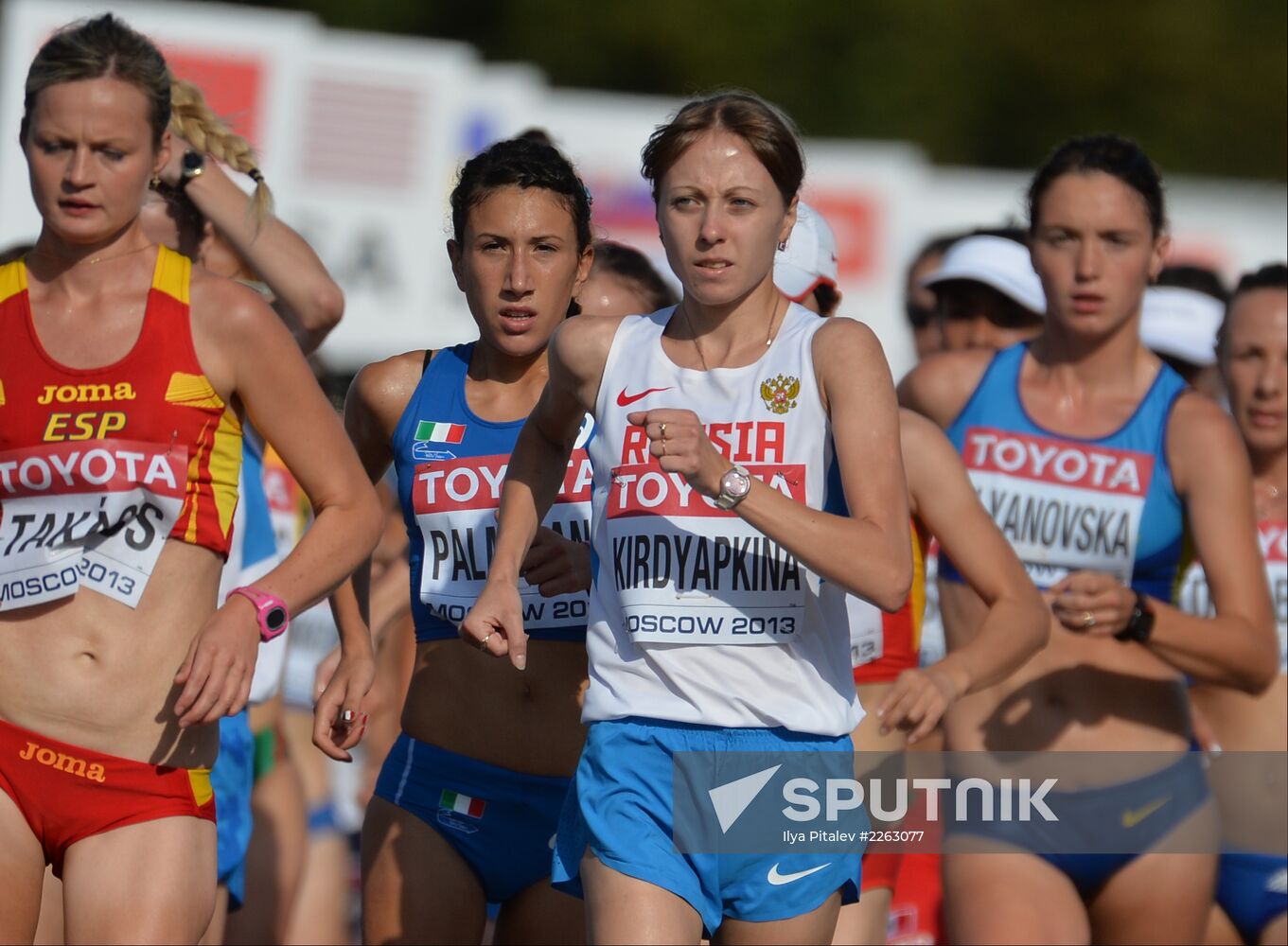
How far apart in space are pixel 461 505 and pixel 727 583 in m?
1.09

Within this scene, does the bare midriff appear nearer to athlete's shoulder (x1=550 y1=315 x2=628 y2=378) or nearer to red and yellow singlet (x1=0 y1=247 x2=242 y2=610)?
athlete's shoulder (x1=550 y1=315 x2=628 y2=378)

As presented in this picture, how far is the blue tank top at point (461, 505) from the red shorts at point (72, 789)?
103 cm

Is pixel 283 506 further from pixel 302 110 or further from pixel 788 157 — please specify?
pixel 302 110

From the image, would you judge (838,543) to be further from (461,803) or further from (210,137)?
(210,137)

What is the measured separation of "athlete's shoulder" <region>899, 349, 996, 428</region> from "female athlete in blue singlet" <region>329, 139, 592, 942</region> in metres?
1.33

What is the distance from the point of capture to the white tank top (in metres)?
4.21

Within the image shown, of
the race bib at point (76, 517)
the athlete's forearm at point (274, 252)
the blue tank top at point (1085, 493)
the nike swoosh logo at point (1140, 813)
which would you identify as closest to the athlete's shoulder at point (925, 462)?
the blue tank top at point (1085, 493)

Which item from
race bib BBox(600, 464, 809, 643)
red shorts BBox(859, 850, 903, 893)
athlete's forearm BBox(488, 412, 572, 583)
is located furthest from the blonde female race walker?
red shorts BBox(859, 850, 903, 893)

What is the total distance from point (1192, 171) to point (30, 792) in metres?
24.8

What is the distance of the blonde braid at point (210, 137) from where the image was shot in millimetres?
5223

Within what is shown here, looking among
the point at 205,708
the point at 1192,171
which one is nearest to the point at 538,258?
the point at 205,708

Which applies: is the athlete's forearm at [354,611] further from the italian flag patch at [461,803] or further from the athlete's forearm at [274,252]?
the athlete's forearm at [274,252]

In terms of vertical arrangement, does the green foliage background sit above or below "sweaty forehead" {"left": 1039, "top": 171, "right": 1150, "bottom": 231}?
above

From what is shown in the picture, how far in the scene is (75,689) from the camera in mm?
4340
